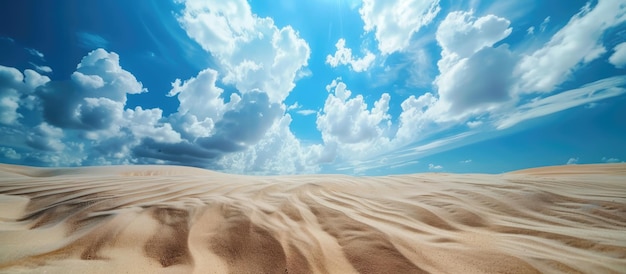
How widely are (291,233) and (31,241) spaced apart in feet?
7.41

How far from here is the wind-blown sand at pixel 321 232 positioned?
1.74 meters

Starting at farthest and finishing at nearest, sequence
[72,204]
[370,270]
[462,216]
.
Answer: [72,204] → [462,216] → [370,270]

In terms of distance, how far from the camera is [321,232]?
2410mm

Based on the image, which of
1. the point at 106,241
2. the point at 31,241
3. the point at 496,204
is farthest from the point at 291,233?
the point at 496,204

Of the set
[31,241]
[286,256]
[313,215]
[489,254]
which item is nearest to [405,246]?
[489,254]

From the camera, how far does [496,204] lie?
3.22 m

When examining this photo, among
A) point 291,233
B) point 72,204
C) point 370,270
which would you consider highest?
point 72,204

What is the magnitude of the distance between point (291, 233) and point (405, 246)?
1050 mm

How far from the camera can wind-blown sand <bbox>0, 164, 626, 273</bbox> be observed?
1.74m

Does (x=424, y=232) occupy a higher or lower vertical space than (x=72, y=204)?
lower

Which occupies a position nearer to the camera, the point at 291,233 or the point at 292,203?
the point at 291,233

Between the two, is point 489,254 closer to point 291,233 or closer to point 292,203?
point 291,233

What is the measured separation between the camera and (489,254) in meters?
1.83

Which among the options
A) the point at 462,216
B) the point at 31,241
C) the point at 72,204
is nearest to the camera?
the point at 31,241
